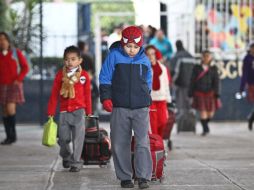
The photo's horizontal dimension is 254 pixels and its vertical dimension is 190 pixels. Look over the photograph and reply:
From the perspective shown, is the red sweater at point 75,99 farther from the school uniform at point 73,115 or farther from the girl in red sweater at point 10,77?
the girl in red sweater at point 10,77

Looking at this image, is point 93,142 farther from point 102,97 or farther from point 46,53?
point 46,53

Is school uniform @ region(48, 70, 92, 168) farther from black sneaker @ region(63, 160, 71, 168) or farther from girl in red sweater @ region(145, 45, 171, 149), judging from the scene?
girl in red sweater @ region(145, 45, 171, 149)

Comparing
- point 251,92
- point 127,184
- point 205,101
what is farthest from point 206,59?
point 127,184

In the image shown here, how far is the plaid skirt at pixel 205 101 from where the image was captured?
1955 centimetres

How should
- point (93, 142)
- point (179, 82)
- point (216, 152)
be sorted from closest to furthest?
1. point (93, 142)
2. point (216, 152)
3. point (179, 82)

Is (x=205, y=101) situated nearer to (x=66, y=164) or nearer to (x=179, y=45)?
(x=179, y=45)

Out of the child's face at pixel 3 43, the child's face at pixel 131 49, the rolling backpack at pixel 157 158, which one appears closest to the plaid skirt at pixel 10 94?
the child's face at pixel 3 43

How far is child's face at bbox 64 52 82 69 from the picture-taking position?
487 inches

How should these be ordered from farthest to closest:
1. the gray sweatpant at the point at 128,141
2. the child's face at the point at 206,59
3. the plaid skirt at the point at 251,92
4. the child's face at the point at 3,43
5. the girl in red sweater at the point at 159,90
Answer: the plaid skirt at the point at 251,92
the child's face at the point at 206,59
the child's face at the point at 3,43
the girl in red sweater at the point at 159,90
the gray sweatpant at the point at 128,141

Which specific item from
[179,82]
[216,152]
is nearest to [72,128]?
[216,152]

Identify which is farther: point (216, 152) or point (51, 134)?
point (216, 152)

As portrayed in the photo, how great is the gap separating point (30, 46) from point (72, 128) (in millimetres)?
10531

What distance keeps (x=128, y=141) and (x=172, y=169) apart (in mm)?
1967

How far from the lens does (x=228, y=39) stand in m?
24.2
